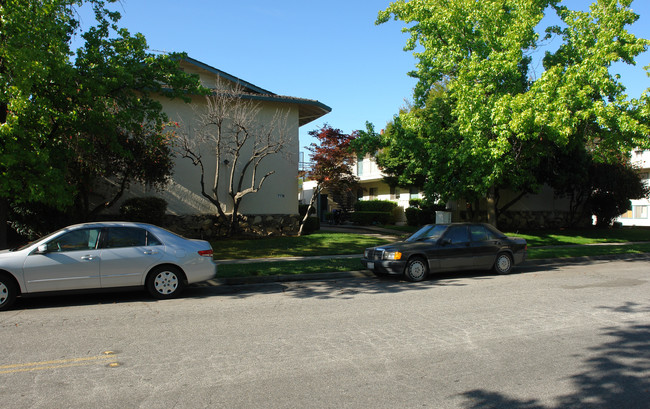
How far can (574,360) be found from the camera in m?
4.99

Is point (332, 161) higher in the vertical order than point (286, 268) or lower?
higher

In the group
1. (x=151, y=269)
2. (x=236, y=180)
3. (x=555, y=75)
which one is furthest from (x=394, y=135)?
(x=151, y=269)

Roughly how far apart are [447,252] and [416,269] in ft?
3.10

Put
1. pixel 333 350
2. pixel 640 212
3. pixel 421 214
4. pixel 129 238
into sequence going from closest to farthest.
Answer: pixel 333 350, pixel 129 238, pixel 421 214, pixel 640 212

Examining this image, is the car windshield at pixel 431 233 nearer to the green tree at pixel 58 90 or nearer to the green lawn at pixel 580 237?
the green tree at pixel 58 90

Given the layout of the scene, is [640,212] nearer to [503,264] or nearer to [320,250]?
[503,264]

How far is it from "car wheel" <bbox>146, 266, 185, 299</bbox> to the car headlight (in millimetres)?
4706

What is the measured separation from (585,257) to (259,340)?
1370 centimetres

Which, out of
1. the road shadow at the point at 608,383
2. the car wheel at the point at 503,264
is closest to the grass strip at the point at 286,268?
the car wheel at the point at 503,264

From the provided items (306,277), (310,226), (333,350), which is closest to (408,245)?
(306,277)

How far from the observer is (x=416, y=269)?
10750mm

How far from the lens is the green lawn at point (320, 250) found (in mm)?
11984

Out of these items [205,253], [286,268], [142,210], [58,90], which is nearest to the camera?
[205,253]

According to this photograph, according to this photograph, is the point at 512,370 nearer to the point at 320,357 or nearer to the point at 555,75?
the point at 320,357
